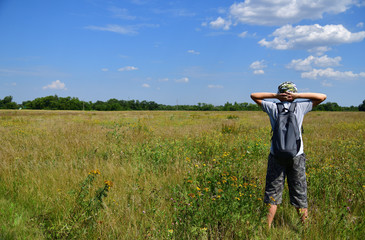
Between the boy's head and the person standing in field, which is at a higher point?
the boy's head

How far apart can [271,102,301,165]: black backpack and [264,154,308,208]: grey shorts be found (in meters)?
0.18

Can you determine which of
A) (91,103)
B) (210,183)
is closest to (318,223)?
(210,183)

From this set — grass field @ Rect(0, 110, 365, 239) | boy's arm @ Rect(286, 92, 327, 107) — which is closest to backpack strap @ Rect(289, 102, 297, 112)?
boy's arm @ Rect(286, 92, 327, 107)

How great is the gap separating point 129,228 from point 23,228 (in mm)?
1365

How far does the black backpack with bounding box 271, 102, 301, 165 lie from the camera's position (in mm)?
2699

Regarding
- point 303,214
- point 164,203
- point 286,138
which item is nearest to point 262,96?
point 286,138

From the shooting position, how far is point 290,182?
3.04 metres

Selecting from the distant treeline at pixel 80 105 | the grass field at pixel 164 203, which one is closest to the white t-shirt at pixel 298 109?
the grass field at pixel 164 203

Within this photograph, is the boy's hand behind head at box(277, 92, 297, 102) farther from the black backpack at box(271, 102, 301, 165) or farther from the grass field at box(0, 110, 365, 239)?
the grass field at box(0, 110, 365, 239)

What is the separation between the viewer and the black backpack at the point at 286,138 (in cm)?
270

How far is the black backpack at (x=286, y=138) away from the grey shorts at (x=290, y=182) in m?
0.18

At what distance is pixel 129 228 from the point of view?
2754 millimetres

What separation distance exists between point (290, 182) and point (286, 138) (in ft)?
2.41

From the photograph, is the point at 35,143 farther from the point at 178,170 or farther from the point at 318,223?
the point at 318,223
